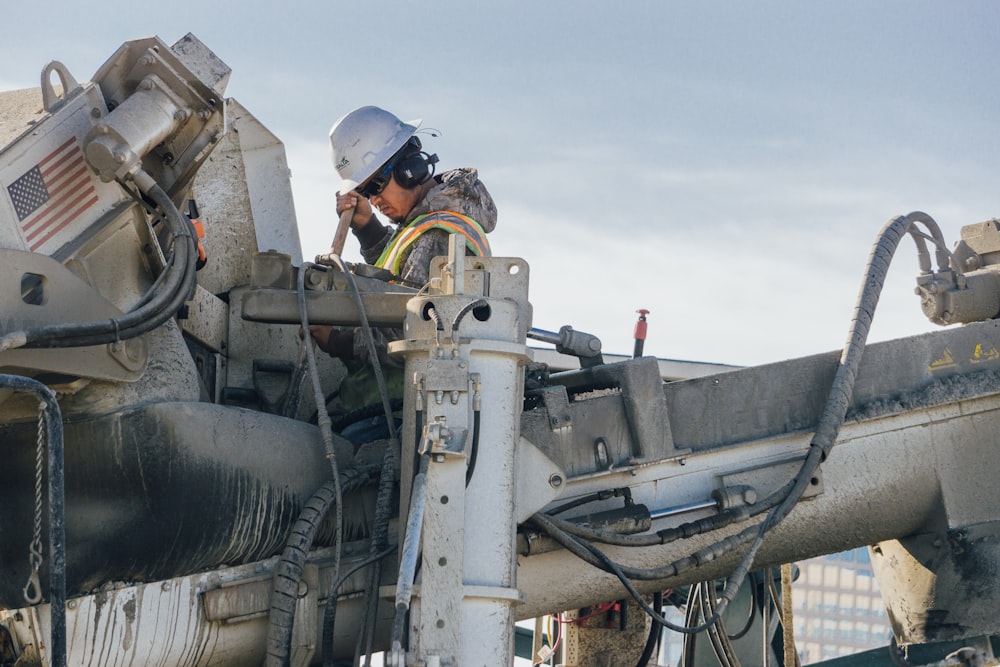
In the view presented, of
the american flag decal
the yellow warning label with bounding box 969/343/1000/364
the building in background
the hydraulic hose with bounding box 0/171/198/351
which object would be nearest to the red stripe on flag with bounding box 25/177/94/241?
the american flag decal

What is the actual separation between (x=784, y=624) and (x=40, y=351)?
3225 millimetres

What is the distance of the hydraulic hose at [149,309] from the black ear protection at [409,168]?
1362mm

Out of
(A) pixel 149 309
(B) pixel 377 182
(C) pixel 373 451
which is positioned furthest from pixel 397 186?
(A) pixel 149 309

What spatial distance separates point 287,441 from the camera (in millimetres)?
3721

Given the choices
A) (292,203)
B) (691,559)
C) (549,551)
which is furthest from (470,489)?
(292,203)

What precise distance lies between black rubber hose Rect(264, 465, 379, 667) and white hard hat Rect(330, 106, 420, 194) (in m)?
1.66

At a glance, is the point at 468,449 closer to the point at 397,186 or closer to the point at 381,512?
the point at 381,512

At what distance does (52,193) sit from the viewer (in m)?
3.41

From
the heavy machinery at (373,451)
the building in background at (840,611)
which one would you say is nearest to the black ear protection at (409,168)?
the heavy machinery at (373,451)

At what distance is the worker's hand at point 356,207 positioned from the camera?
4.92 metres

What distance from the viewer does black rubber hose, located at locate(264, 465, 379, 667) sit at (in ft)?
11.4

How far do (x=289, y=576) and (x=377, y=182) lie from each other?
6.14 feet

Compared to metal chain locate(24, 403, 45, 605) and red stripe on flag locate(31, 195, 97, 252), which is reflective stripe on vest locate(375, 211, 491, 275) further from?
metal chain locate(24, 403, 45, 605)

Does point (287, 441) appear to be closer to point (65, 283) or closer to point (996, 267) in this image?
point (65, 283)
